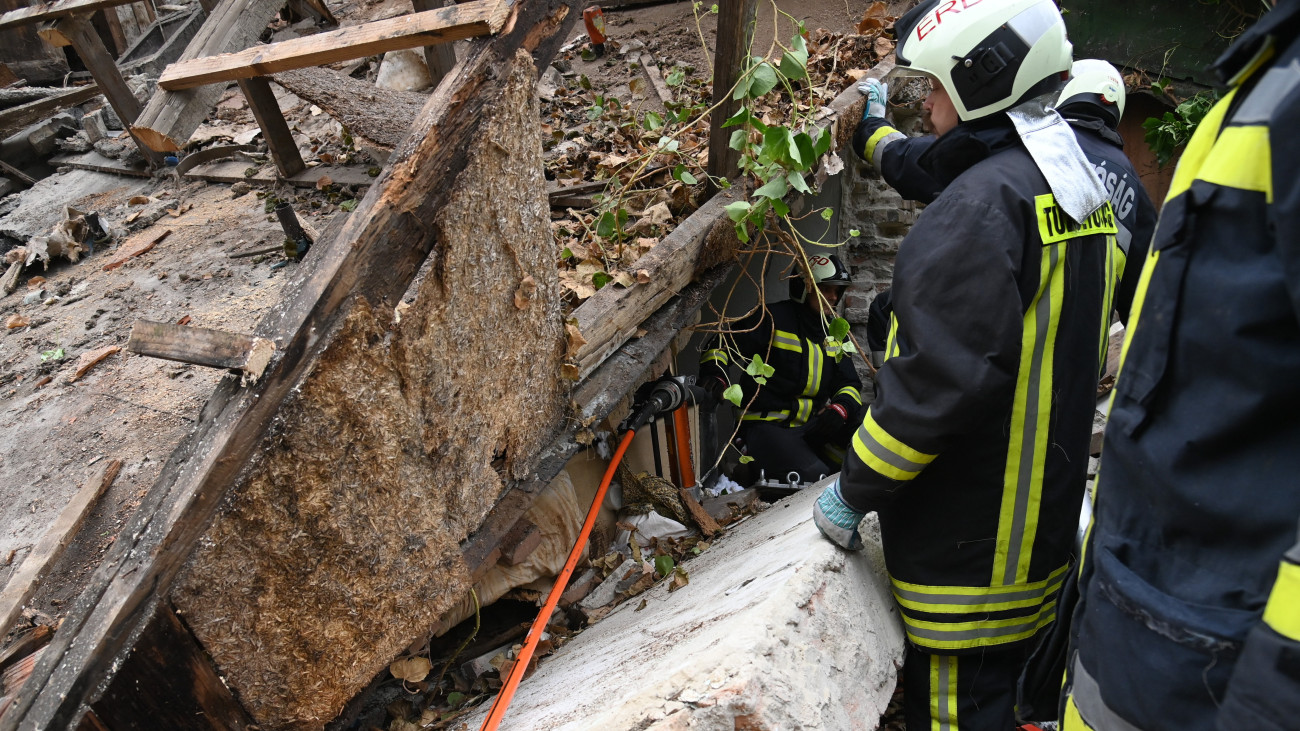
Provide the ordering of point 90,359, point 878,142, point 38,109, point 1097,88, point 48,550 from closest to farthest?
point 48,550, point 1097,88, point 878,142, point 90,359, point 38,109

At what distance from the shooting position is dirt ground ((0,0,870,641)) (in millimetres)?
2646

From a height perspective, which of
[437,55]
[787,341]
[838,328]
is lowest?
[787,341]

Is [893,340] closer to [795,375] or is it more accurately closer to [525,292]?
[525,292]

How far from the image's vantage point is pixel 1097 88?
2.47 metres

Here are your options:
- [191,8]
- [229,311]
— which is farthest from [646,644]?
[191,8]

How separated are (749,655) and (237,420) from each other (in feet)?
3.54

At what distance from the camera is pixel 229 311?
352cm

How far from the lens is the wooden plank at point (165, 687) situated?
4.49ft

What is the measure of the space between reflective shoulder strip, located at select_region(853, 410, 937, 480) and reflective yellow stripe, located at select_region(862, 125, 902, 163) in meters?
1.66

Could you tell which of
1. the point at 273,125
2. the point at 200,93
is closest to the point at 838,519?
the point at 200,93

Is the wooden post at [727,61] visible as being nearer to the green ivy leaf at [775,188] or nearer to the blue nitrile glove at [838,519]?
the green ivy leaf at [775,188]

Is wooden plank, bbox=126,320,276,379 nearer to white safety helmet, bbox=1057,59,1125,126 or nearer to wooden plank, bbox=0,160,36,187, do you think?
white safety helmet, bbox=1057,59,1125,126

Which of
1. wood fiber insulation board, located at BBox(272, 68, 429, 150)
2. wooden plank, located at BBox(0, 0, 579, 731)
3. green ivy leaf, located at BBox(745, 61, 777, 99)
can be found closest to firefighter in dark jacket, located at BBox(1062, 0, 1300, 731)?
wooden plank, located at BBox(0, 0, 579, 731)

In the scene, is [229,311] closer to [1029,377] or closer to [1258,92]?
[1029,377]
